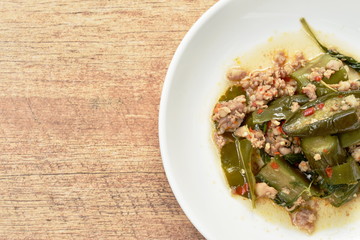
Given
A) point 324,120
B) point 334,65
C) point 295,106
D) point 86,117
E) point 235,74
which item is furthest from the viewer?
point 86,117

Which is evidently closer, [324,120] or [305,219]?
[324,120]

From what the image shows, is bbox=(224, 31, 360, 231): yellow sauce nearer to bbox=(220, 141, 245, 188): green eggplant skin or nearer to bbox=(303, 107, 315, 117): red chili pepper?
bbox=(220, 141, 245, 188): green eggplant skin

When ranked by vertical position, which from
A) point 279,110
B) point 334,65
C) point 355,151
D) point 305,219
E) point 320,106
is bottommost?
point 305,219

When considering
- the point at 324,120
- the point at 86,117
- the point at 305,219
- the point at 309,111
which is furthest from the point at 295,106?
the point at 86,117

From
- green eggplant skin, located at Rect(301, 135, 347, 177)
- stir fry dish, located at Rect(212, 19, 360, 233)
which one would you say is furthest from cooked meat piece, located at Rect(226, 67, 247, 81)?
green eggplant skin, located at Rect(301, 135, 347, 177)

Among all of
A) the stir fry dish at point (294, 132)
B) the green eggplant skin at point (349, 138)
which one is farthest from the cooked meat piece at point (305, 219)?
the green eggplant skin at point (349, 138)

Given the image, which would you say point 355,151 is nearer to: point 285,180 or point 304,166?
point 304,166

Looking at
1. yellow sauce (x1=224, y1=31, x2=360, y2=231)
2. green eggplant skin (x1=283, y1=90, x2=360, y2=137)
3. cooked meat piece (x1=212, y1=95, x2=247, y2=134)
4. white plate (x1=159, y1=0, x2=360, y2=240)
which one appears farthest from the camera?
yellow sauce (x1=224, y1=31, x2=360, y2=231)
